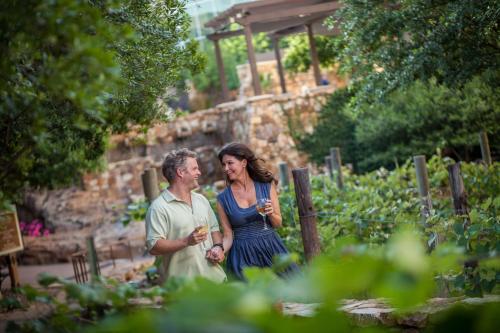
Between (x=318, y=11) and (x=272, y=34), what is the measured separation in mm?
4424

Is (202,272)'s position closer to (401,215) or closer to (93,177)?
(401,215)

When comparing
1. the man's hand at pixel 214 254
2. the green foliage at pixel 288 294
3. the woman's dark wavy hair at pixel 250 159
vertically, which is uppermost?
the woman's dark wavy hair at pixel 250 159

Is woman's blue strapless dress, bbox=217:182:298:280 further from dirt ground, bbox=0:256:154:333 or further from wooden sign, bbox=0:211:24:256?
dirt ground, bbox=0:256:154:333

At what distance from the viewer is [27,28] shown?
264cm

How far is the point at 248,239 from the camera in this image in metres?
5.17

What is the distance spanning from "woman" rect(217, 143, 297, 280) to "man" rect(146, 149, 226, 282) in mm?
219

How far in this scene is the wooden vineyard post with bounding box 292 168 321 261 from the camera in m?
6.20

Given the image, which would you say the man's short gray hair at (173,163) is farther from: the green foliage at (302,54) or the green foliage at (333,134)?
the green foliage at (302,54)

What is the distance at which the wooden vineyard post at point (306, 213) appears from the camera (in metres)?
6.20

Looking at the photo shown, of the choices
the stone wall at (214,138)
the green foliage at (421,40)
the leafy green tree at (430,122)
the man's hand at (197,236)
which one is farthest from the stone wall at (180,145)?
the man's hand at (197,236)

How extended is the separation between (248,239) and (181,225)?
533 millimetres

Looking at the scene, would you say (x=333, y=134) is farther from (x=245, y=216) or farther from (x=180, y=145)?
(x=245, y=216)

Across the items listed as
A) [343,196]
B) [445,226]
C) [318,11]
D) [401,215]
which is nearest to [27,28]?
[445,226]

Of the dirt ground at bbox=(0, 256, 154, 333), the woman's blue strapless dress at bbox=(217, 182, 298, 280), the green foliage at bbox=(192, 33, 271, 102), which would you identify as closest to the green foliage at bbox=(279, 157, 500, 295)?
the woman's blue strapless dress at bbox=(217, 182, 298, 280)
